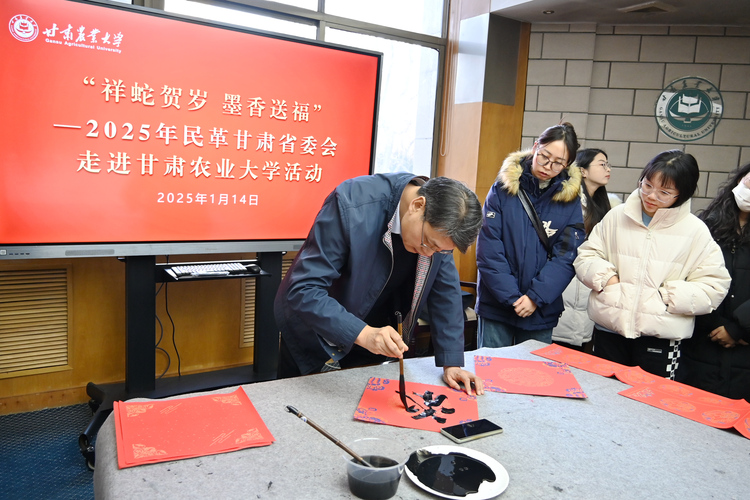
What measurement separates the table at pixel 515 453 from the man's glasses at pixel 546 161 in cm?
92

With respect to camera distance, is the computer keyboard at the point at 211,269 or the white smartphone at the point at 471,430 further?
the computer keyboard at the point at 211,269

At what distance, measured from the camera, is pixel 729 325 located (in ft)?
6.89

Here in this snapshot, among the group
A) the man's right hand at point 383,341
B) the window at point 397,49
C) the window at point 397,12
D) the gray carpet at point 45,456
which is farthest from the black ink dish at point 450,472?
the window at point 397,12

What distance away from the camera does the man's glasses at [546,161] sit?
2.13 meters

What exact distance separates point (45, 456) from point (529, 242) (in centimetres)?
222

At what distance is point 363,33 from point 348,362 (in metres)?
2.57

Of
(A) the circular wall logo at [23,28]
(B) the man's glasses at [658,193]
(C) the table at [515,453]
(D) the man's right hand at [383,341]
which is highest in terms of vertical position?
(A) the circular wall logo at [23,28]

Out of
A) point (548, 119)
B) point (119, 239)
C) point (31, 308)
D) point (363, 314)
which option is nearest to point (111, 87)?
point (119, 239)

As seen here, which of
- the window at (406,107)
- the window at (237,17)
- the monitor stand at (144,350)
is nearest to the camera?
the monitor stand at (144,350)

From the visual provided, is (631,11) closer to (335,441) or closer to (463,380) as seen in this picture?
(463,380)

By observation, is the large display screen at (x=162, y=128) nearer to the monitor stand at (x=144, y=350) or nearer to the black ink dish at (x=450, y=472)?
the monitor stand at (x=144, y=350)

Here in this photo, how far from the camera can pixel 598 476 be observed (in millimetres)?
1091

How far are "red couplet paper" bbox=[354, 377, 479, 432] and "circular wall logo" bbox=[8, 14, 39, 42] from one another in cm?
194

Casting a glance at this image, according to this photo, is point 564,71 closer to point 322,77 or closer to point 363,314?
point 322,77
